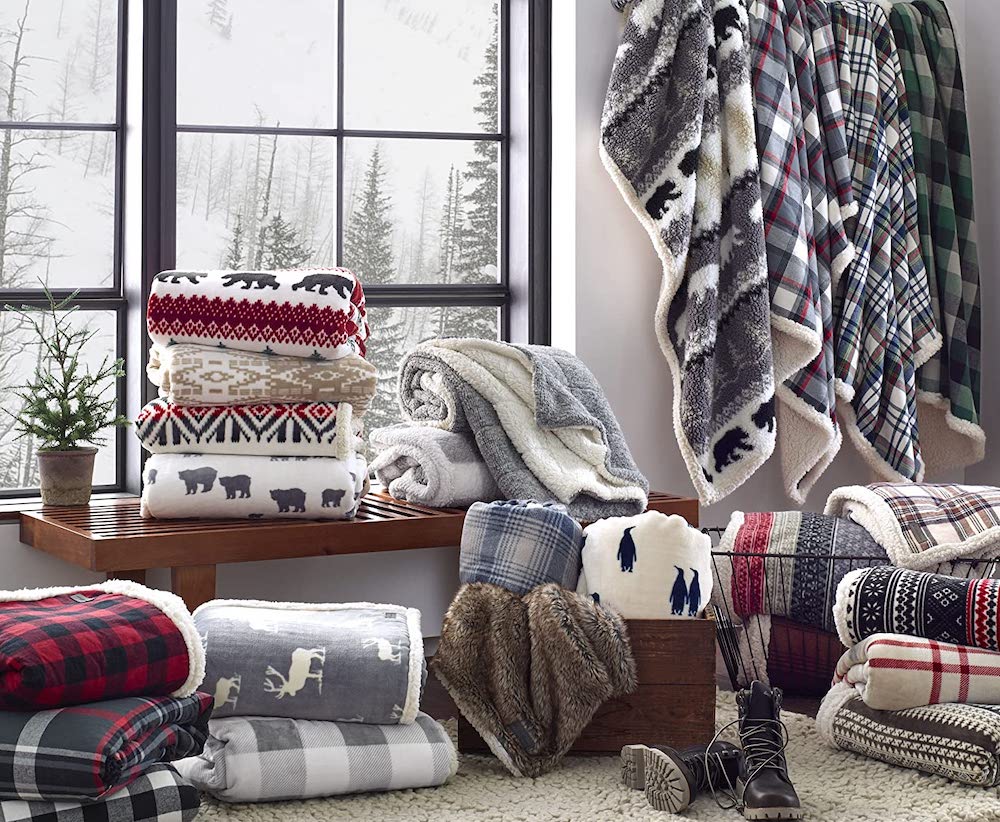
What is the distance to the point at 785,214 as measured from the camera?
2.49 m

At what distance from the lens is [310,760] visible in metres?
1.62

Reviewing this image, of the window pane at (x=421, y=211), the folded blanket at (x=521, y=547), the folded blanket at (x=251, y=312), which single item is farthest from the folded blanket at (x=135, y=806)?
the window pane at (x=421, y=211)

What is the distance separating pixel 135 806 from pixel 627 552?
0.74 meters

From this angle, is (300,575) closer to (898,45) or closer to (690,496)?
(690,496)

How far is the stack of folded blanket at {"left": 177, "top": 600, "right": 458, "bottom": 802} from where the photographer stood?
1.61m

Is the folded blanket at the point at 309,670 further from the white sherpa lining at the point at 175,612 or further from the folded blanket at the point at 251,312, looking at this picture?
the folded blanket at the point at 251,312

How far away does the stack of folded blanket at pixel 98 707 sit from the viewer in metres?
1.37

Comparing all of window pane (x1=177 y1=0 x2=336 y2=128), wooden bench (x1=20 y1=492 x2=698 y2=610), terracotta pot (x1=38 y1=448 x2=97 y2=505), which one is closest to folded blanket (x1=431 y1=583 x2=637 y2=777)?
wooden bench (x1=20 y1=492 x2=698 y2=610)

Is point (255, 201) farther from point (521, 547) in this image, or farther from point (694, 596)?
point (694, 596)

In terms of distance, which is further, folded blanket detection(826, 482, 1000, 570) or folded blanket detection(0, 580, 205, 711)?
folded blanket detection(826, 482, 1000, 570)

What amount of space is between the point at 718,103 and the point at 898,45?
49 centimetres

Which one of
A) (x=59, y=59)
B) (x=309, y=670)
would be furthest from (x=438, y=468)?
(x=59, y=59)

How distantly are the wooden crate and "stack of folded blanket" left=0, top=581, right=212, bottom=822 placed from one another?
1.50 feet

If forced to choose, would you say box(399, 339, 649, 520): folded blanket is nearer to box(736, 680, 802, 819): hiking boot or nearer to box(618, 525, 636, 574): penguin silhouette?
box(618, 525, 636, 574): penguin silhouette
